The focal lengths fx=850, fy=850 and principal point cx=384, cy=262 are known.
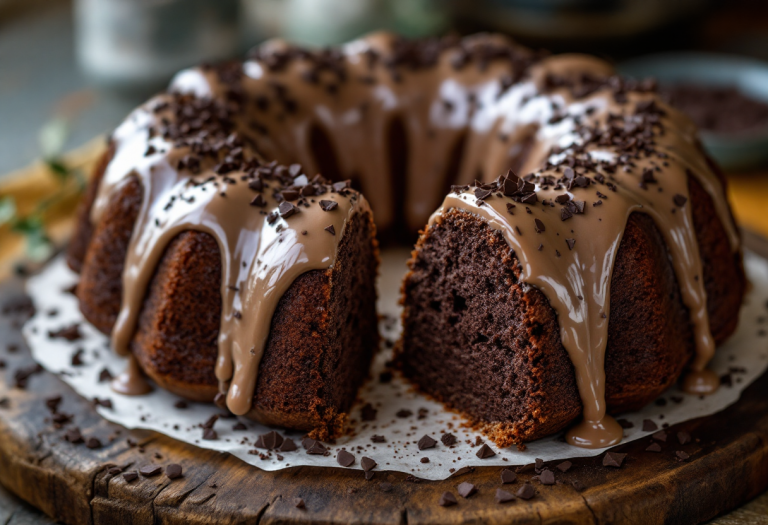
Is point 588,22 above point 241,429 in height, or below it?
above

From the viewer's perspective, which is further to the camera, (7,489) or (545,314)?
(7,489)

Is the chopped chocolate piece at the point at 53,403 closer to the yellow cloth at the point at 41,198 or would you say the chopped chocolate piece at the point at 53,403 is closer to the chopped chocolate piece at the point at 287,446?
the chopped chocolate piece at the point at 287,446

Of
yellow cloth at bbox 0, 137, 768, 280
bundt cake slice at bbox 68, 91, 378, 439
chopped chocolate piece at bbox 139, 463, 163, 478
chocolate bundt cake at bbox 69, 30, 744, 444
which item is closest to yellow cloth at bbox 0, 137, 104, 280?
yellow cloth at bbox 0, 137, 768, 280

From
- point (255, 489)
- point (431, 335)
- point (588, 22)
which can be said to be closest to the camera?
point (255, 489)

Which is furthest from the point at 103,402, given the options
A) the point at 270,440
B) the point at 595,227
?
the point at 595,227

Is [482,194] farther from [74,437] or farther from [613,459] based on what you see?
[74,437]

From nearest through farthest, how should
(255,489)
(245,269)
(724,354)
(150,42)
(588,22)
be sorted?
(255,489)
(245,269)
(724,354)
(150,42)
(588,22)

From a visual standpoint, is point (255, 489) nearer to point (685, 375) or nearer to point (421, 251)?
point (421, 251)

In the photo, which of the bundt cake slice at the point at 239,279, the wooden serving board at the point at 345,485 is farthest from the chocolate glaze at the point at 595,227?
the bundt cake slice at the point at 239,279

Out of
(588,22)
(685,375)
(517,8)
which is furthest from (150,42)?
(685,375)
